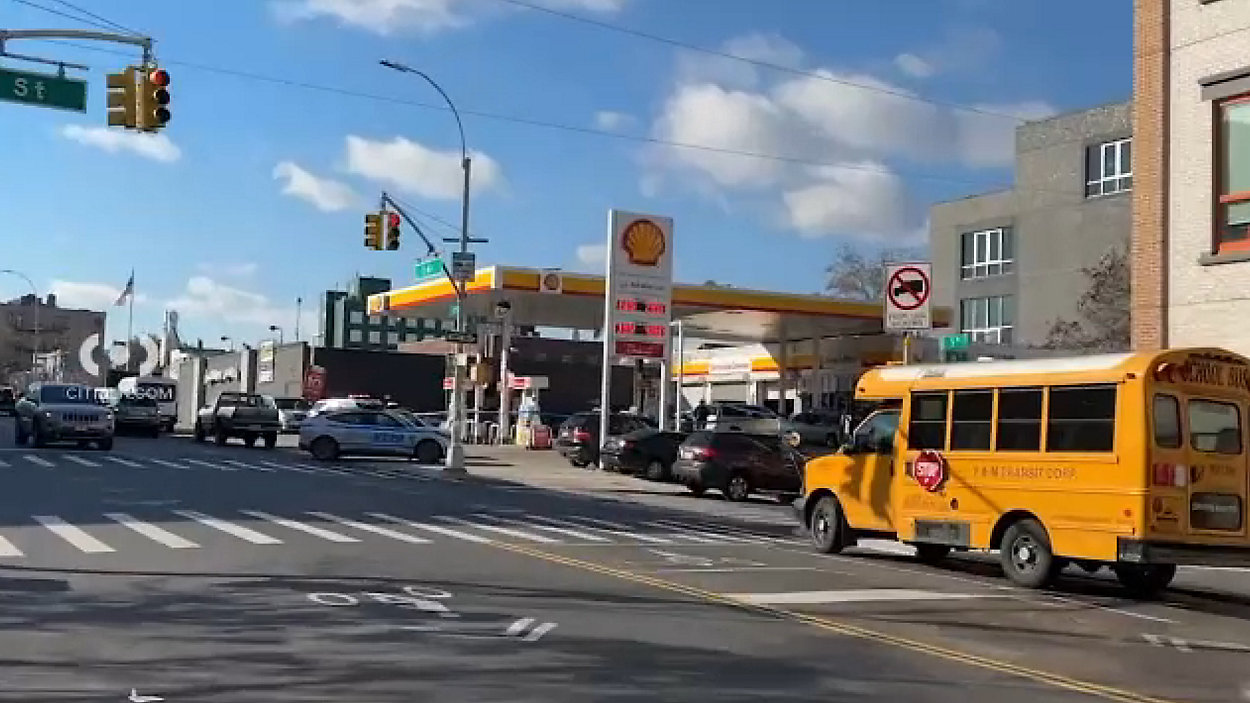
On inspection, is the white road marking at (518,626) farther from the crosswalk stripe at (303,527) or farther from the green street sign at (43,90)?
the green street sign at (43,90)

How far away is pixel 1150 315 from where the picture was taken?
2183 centimetres

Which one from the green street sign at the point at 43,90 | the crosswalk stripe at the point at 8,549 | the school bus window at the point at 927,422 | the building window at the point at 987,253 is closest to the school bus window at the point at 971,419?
the school bus window at the point at 927,422

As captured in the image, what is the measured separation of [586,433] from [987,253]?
1387 inches

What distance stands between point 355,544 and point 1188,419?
9539 mm

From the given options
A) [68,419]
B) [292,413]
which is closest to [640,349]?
[68,419]

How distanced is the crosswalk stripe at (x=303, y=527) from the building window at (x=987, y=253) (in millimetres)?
53399

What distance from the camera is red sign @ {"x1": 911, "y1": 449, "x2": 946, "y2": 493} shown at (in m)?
16.1

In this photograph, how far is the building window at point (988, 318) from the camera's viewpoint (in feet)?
220

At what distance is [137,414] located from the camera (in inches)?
2028

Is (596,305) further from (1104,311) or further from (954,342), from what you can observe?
(954,342)

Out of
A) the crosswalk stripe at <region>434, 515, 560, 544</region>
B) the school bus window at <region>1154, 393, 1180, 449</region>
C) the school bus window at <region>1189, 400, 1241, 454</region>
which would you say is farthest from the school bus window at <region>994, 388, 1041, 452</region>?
the crosswalk stripe at <region>434, 515, 560, 544</region>

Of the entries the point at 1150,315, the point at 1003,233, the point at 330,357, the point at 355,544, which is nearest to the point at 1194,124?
the point at 1150,315

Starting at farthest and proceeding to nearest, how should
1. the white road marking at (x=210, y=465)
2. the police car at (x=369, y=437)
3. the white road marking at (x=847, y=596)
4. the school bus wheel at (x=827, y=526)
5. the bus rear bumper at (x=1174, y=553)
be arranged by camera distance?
1. the police car at (x=369, y=437)
2. the white road marking at (x=210, y=465)
3. the school bus wheel at (x=827, y=526)
4. the bus rear bumper at (x=1174, y=553)
5. the white road marking at (x=847, y=596)

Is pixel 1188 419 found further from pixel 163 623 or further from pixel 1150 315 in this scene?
pixel 163 623
